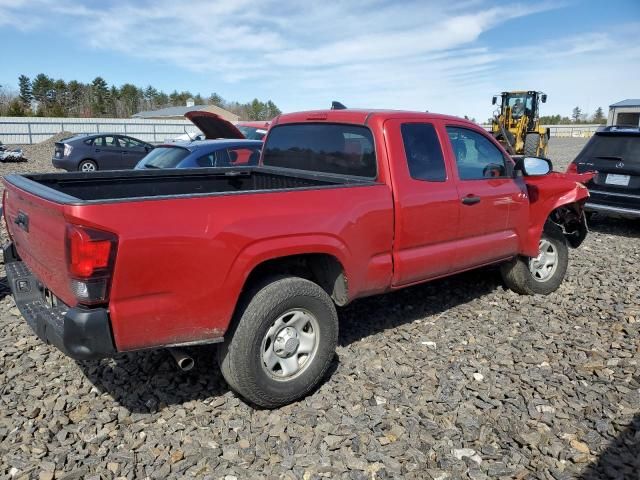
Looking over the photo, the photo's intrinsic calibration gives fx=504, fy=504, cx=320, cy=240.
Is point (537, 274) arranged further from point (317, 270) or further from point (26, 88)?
point (26, 88)

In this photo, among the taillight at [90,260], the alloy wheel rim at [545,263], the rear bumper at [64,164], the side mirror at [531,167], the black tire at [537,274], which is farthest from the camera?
the rear bumper at [64,164]

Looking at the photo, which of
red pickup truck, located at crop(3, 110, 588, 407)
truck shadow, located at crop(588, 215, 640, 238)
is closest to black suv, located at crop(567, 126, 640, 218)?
truck shadow, located at crop(588, 215, 640, 238)

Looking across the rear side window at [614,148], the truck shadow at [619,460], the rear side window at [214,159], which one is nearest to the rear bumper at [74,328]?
the truck shadow at [619,460]

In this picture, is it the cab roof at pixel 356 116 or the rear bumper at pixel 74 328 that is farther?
the cab roof at pixel 356 116

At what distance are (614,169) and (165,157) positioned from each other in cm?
729

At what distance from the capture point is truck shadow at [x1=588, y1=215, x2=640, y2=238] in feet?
28.6

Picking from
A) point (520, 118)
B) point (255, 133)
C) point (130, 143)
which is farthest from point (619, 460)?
point (520, 118)

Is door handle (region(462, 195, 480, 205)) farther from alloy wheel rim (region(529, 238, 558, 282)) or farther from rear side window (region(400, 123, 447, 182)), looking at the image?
alloy wheel rim (region(529, 238, 558, 282))

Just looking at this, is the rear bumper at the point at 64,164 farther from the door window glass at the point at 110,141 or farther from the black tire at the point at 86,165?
the door window glass at the point at 110,141

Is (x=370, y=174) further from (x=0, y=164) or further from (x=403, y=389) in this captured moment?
(x=0, y=164)

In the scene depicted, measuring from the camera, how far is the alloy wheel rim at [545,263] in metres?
5.52

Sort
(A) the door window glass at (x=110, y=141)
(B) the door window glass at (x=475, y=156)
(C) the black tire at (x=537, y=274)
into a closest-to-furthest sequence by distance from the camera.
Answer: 1. (B) the door window glass at (x=475, y=156)
2. (C) the black tire at (x=537, y=274)
3. (A) the door window glass at (x=110, y=141)

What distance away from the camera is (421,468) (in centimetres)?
286

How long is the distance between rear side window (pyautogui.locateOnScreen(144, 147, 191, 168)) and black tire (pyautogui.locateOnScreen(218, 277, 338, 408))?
520cm
